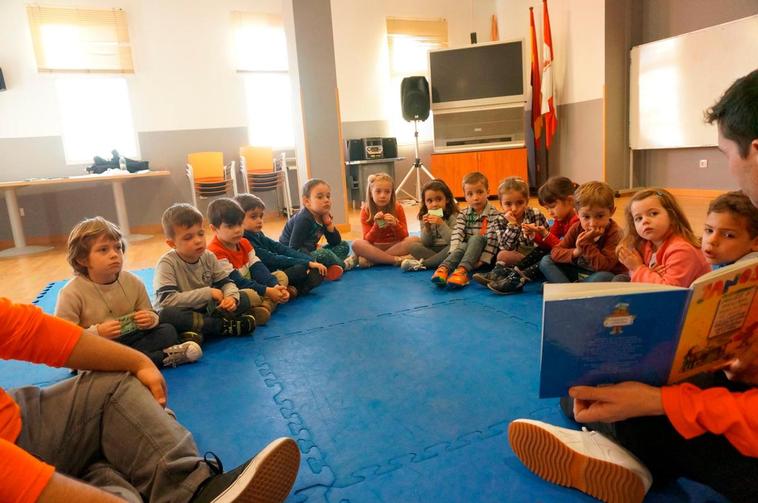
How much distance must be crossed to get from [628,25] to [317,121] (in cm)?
400

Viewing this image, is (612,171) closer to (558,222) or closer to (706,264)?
(558,222)

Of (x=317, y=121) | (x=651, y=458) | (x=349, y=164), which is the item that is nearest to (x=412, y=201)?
(x=349, y=164)

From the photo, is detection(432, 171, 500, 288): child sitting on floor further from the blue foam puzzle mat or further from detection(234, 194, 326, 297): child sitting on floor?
detection(234, 194, 326, 297): child sitting on floor

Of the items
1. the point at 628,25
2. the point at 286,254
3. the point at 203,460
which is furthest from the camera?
the point at 628,25

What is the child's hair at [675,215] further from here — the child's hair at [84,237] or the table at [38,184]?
the table at [38,184]

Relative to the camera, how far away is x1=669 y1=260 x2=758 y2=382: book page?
31.9 inches

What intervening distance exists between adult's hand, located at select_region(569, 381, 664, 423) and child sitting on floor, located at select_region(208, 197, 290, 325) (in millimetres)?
1785

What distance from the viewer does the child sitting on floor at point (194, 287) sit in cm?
218

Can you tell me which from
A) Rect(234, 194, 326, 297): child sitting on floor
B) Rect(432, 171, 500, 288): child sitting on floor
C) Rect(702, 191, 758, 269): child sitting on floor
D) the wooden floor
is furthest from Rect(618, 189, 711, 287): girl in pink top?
the wooden floor

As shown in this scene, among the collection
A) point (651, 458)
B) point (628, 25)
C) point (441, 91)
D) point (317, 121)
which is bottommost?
point (651, 458)

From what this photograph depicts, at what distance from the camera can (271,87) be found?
6.94 meters

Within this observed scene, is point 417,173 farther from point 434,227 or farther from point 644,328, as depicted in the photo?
point 644,328

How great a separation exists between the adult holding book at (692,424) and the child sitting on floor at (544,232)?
1.55 metres

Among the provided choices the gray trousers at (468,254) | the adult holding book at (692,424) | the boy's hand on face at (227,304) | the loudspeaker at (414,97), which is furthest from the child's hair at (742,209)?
the loudspeaker at (414,97)
